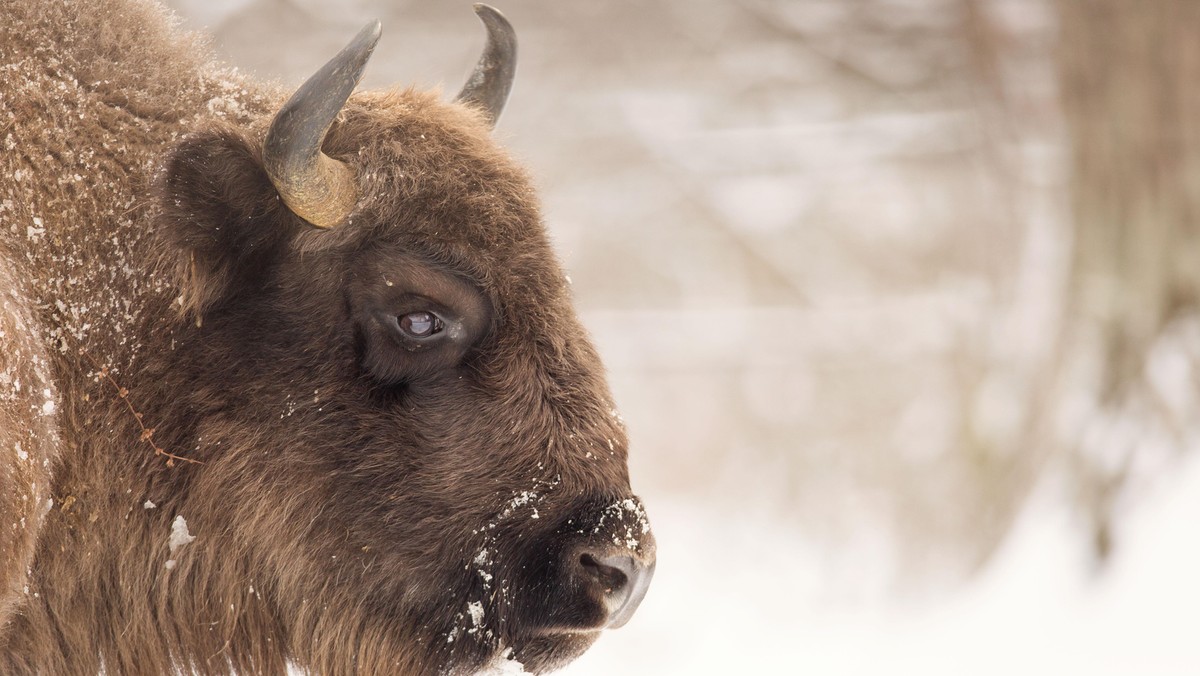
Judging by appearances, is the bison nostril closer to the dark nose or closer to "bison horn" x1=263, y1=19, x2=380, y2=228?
the dark nose

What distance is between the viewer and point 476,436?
3.09m

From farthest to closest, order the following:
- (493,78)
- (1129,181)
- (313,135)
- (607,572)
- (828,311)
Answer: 1. (828,311)
2. (1129,181)
3. (493,78)
4. (607,572)
5. (313,135)

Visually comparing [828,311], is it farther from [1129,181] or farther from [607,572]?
[607,572]

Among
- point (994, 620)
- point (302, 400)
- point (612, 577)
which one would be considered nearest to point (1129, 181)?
point (994, 620)

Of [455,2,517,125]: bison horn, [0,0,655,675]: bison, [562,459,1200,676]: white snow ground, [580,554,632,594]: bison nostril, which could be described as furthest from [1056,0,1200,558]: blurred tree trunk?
[0,0,655,675]: bison

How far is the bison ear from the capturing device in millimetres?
3020

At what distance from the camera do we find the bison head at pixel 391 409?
10.0 feet

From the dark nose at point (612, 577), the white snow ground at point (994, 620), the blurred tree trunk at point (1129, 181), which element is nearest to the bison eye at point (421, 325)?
the dark nose at point (612, 577)

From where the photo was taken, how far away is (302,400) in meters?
3.14

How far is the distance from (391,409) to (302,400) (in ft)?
0.82

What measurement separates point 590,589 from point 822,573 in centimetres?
801

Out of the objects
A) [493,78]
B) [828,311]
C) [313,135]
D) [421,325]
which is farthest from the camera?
[828,311]

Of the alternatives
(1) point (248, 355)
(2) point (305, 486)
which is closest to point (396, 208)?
(1) point (248, 355)

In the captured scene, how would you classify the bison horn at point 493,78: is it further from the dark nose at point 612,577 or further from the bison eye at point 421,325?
the dark nose at point 612,577
